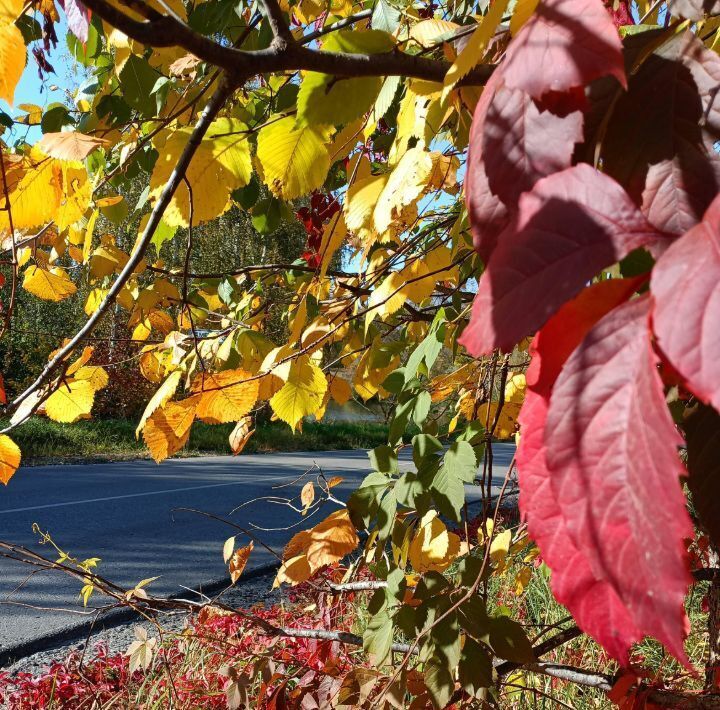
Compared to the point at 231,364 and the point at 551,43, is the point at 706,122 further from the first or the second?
the point at 231,364

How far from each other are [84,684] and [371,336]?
1.95m

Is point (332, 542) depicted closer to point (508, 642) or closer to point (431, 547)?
point (431, 547)

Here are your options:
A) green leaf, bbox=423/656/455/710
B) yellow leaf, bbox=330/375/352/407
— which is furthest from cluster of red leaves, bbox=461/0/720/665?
yellow leaf, bbox=330/375/352/407

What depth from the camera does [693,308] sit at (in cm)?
18

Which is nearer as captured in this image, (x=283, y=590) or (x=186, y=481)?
(x=283, y=590)

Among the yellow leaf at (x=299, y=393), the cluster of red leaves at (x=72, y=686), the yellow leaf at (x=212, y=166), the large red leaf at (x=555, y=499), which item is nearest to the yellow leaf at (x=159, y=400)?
the yellow leaf at (x=299, y=393)

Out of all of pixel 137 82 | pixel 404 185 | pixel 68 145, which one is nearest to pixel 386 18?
pixel 404 185

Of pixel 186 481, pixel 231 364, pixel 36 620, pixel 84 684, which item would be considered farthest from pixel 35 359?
pixel 231 364

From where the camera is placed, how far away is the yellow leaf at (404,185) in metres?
0.73

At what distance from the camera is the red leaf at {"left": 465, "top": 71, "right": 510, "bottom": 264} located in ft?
1.01

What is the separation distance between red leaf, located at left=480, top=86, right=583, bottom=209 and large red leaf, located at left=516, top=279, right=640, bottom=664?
0.07m

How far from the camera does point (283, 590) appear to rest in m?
4.29

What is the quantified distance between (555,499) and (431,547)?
0.96 meters

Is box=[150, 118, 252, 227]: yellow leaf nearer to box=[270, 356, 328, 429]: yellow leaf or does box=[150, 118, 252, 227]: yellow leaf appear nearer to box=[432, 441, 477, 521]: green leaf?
box=[270, 356, 328, 429]: yellow leaf
